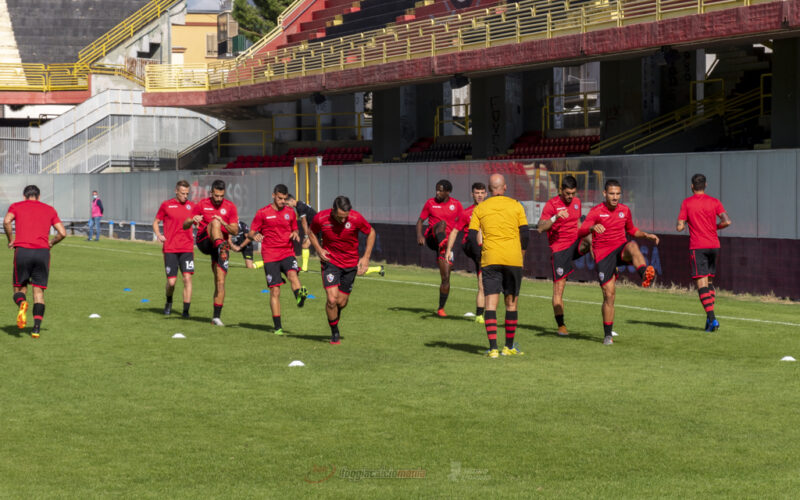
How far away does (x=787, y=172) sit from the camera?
68.0 feet

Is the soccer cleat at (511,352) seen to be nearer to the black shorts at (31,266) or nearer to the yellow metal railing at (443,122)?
the black shorts at (31,266)

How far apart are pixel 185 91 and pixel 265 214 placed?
3943 centimetres

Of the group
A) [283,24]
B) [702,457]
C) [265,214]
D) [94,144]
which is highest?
[283,24]

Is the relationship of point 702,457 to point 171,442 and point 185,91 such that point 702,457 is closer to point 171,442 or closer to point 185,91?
point 171,442

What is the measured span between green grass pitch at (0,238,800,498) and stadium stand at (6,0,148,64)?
53.6 meters

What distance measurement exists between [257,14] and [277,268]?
195ft

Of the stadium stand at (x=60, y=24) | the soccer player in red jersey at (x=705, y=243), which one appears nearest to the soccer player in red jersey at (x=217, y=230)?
the soccer player in red jersey at (x=705, y=243)

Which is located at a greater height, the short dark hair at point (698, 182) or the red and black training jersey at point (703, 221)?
the short dark hair at point (698, 182)

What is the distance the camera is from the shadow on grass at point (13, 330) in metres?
15.0

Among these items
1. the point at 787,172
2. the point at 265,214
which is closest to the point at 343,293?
the point at 265,214

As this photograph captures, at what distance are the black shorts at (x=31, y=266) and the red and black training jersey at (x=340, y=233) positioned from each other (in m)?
3.87

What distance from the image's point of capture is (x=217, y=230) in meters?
16.0

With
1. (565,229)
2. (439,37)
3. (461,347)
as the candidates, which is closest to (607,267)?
(565,229)

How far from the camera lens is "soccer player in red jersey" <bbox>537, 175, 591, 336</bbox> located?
14859 mm
